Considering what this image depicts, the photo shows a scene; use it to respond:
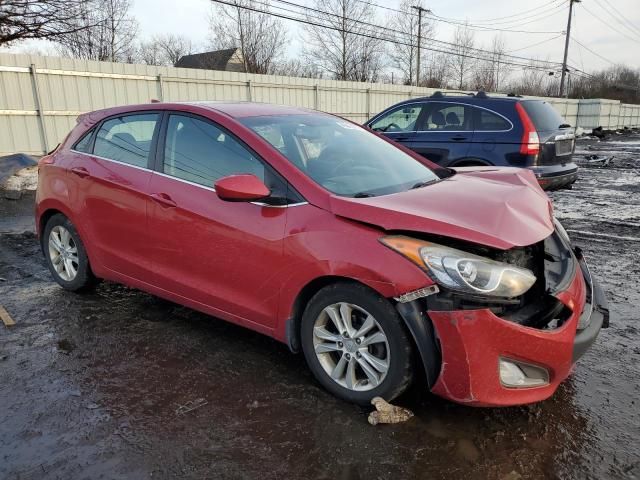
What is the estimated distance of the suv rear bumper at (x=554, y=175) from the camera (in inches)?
274

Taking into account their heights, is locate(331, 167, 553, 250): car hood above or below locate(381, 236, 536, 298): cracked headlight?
above

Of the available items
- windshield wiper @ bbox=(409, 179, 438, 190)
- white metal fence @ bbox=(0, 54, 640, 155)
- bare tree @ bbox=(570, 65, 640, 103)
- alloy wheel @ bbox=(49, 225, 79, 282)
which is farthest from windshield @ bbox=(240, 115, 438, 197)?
bare tree @ bbox=(570, 65, 640, 103)

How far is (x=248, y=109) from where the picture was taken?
3615mm

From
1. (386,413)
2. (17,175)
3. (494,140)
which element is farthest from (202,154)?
(17,175)

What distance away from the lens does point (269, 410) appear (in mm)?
2754

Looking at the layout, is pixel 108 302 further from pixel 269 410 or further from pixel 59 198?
pixel 269 410

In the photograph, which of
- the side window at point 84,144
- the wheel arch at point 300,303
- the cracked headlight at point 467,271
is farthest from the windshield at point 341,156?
the side window at point 84,144

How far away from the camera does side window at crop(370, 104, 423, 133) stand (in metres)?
8.04

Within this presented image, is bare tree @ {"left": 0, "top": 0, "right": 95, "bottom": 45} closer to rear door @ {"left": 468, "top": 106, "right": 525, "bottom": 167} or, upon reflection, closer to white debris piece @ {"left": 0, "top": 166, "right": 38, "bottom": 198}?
white debris piece @ {"left": 0, "top": 166, "right": 38, "bottom": 198}

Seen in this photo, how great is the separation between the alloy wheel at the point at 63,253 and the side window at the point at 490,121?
563 centimetres

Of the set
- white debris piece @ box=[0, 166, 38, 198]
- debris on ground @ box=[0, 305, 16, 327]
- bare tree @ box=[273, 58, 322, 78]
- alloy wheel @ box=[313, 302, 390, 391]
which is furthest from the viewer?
bare tree @ box=[273, 58, 322, 78]

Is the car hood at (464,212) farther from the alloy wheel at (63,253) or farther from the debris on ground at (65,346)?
the alloy wheel at (63,253)

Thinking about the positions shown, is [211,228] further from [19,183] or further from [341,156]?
[19,183]

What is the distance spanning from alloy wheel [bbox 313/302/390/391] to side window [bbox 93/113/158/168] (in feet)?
6.26
